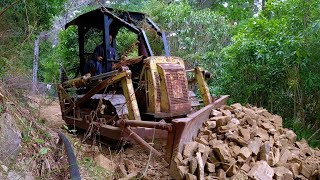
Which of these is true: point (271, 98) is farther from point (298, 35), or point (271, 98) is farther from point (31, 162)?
point (31, 162)

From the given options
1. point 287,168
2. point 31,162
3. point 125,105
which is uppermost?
point 125,105

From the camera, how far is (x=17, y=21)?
577 centimetres

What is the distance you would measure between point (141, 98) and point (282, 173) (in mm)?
2123

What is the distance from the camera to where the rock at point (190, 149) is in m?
2.95

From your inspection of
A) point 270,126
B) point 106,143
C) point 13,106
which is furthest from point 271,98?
point 13,106

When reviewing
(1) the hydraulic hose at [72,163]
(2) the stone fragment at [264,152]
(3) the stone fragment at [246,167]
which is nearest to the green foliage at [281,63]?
(2) the stone fragment at [264,152]

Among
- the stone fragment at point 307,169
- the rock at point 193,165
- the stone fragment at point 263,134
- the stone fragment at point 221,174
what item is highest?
the stone fragment at point 263,134

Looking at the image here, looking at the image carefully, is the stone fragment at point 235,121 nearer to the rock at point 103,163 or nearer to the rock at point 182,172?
the rock at point 182,172

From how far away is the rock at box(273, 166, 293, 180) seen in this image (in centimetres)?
299

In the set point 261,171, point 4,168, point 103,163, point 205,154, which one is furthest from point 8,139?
point 261,171

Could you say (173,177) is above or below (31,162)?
below

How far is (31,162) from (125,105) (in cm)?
157

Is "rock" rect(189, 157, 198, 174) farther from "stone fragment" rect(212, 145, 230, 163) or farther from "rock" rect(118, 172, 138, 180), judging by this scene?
"rock" rect(118, 172, 138, 180)

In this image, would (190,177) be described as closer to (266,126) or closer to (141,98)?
(266,126)
